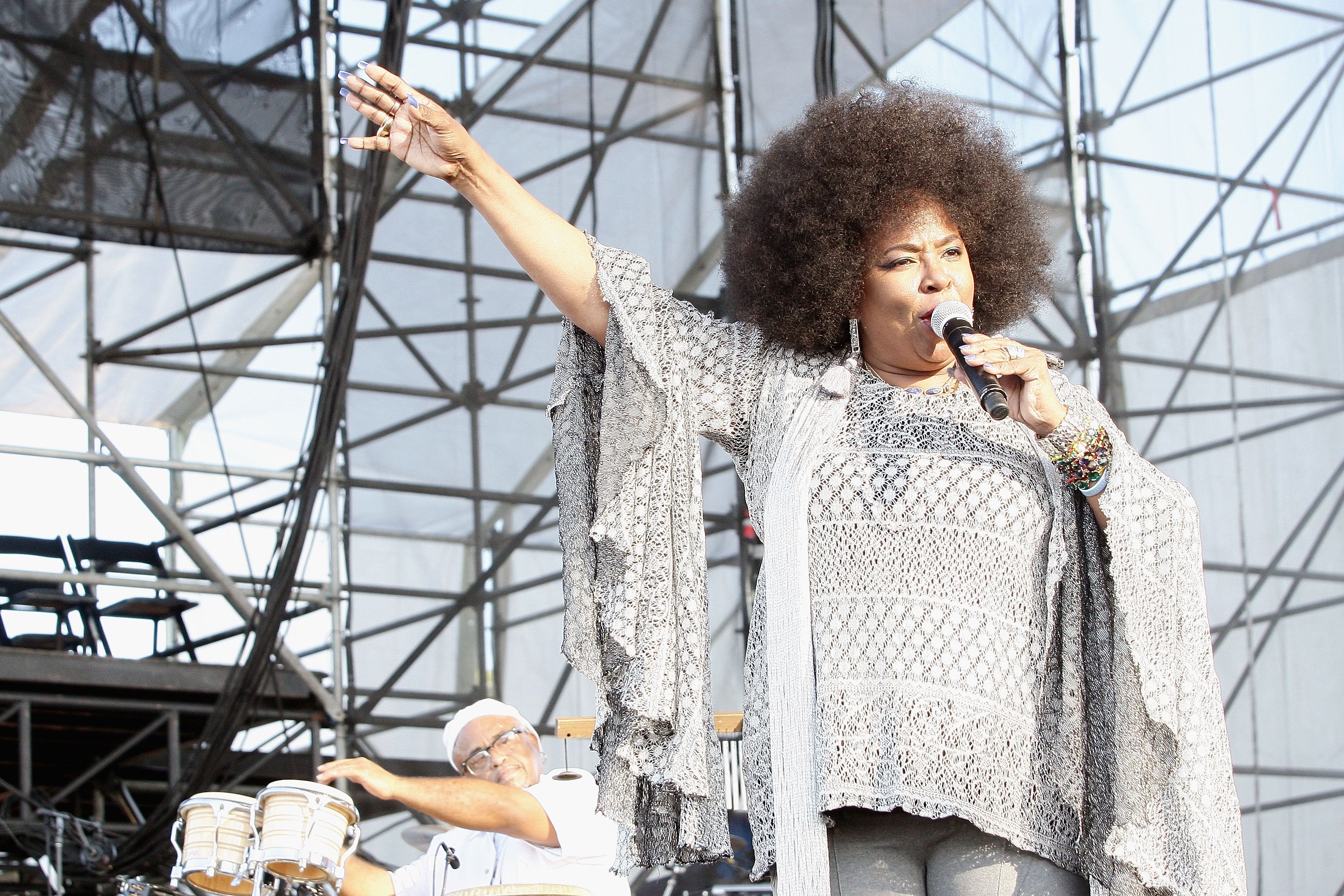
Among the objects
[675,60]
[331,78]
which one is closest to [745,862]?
[675,60]

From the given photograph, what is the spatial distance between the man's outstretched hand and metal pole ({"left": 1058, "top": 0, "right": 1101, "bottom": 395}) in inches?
125

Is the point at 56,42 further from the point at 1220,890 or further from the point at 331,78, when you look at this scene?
the point at 1220,890

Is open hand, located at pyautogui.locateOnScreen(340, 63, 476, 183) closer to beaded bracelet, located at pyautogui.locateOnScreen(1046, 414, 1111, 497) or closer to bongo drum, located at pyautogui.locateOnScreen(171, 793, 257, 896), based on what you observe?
beaded bracelet, located at pyautogui.locateOnScreen(1046, 414, 1111, 497)

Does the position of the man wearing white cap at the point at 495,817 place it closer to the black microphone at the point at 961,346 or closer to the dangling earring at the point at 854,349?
the dangling earring at the point at 854,349

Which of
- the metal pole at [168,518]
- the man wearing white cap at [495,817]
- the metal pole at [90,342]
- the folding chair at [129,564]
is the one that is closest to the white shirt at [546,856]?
the man wearing white cap at [495,817]

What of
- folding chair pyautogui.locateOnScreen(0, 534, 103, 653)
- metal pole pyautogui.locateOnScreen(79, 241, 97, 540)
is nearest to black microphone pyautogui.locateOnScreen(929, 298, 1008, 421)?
folding chair pyautogui.locateOnScreen(0, 534, 103, 653)

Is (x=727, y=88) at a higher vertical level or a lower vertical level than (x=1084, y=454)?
higher

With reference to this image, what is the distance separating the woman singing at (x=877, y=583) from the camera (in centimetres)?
165

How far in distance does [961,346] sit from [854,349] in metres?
0.26

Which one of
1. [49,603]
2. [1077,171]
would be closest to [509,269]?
[49,603]

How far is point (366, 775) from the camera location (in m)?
3.39

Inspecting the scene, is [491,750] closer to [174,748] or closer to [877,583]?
[174,748]

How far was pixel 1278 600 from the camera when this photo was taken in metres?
4.68

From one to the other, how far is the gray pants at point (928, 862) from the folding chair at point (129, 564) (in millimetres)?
5562
